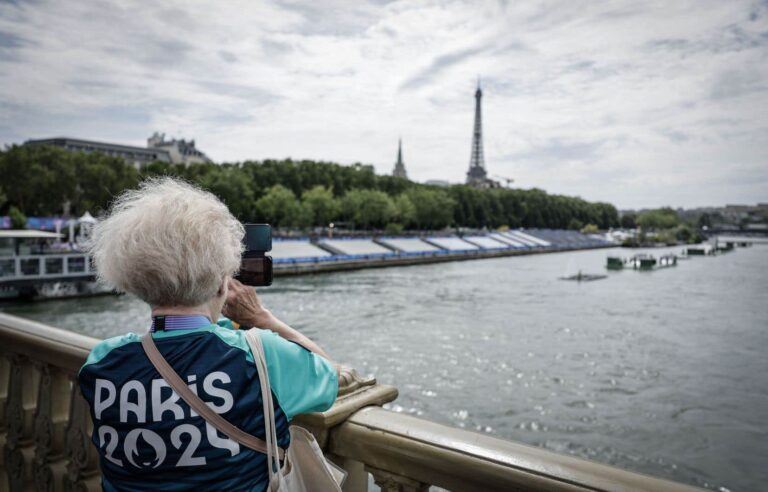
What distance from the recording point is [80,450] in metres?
2.11

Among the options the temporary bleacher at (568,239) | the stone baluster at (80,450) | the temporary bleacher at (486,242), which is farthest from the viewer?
the temporary bleacher at (568,239)

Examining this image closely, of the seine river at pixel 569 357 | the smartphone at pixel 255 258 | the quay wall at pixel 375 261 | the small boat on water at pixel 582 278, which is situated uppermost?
the smartphone at pixel 255 258

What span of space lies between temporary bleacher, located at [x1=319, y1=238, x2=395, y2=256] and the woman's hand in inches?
1738

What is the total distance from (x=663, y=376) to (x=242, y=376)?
604 inches

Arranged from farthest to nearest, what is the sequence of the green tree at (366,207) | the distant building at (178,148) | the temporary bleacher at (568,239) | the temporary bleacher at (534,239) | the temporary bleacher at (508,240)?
the distant building at (178,148) < the temporary bleacher at (568,239) < the temporary bleacher at (534,239) < the temporary bleacher at (508,240) < the green tree at (366,207)

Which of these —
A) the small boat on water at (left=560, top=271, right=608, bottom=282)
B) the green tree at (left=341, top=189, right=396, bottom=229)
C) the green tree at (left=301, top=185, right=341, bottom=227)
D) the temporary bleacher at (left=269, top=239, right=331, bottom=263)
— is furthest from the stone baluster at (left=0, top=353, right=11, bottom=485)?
the green tree at (left=341, top=189, right=396, bottom=229)

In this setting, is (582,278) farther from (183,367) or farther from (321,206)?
(183,367)

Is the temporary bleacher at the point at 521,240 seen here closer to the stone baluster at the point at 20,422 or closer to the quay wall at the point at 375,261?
the quay wall at the point at 375,261

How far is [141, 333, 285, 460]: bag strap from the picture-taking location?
1137mm

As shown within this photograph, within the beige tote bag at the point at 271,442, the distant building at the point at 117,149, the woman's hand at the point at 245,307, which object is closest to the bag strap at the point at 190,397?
the beige tote bag at the point at 271,442

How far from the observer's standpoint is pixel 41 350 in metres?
2.26

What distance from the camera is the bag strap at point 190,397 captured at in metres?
1.14

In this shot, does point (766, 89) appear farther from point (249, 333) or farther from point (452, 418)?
point (249, 333)

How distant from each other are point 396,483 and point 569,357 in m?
15.8
